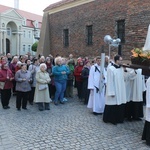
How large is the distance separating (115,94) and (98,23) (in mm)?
10895

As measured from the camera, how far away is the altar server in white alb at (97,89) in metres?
8.16

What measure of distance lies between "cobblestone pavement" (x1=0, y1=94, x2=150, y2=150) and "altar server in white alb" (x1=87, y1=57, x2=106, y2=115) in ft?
1.15

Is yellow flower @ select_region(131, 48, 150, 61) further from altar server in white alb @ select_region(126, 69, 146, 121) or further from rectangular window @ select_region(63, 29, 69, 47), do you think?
rectangular window @ select_region(63, 29, 69, 47)

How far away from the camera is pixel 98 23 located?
1711 centimetres

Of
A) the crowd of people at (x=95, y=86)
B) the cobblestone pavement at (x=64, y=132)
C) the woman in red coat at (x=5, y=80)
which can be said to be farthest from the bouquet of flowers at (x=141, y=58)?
the woman in red coat at (x=5, y=80)

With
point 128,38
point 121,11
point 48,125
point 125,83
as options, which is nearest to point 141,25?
point 128,38

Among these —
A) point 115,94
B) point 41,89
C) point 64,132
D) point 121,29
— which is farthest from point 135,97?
point 121,29

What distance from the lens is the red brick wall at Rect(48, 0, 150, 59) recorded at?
13.0 meters

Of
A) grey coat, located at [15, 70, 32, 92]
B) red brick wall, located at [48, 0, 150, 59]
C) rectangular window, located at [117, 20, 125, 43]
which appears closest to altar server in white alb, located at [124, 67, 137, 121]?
grey coat, located at [15, 70, 32, 92]

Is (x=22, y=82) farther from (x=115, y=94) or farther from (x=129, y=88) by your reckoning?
(x=129, y=88)

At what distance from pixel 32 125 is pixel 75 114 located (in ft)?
5.59

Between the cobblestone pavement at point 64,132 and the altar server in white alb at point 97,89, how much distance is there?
1.15 feet

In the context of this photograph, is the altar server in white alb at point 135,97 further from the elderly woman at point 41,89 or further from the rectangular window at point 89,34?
the rectangular window at point 89,34

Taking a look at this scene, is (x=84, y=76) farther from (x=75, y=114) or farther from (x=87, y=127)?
(x=87, y=127)
